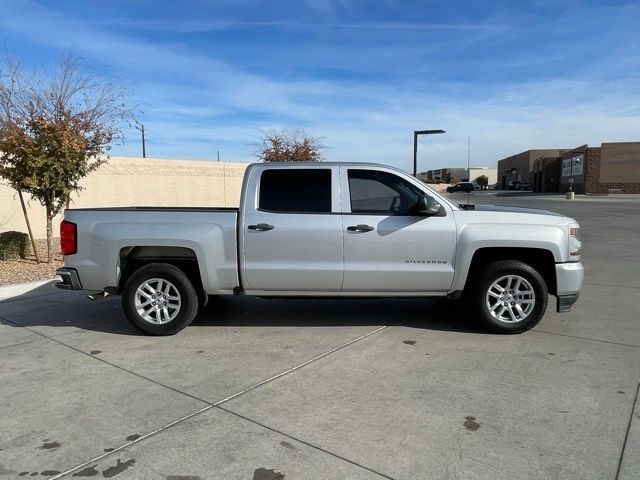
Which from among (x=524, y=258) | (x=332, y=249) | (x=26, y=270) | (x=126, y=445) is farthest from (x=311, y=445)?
(x=26, y=270)

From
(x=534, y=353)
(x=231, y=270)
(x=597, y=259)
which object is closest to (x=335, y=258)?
(x=231, y=270)

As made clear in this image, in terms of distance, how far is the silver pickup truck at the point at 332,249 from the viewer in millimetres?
5484

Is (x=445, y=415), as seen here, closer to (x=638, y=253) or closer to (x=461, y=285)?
(x=461, y=285)

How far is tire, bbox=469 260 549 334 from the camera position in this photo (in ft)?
18.0

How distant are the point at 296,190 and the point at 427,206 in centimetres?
146

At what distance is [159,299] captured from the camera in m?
5.66

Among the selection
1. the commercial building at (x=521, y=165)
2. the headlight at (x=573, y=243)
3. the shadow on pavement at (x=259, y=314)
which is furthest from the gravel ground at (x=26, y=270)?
the commercial building at (x=521, y=165)

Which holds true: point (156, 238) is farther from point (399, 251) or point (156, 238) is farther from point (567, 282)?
point (567, 282)

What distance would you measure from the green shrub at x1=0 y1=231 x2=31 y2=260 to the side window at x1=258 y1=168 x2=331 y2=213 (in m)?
7.51

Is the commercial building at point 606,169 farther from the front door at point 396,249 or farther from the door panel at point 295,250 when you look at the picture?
the door panel at point 295,250

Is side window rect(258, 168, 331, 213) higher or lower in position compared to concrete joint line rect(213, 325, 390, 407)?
higher

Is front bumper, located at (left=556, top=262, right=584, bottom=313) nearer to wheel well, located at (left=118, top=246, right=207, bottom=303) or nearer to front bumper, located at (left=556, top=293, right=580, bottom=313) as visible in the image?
front bumper, located at (left=556, top=293, right=580, bottom=313)

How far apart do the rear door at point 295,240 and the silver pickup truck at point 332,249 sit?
0.04 ft

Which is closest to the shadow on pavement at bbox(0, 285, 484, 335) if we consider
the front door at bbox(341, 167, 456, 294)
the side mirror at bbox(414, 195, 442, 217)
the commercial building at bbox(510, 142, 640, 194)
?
the front door at bbox(341, 167, 456, 294)
